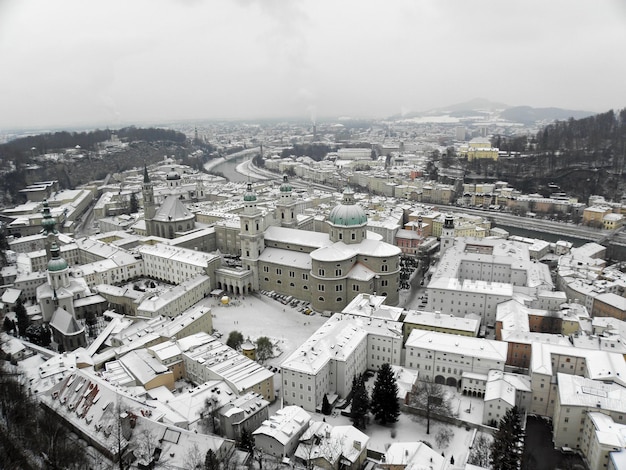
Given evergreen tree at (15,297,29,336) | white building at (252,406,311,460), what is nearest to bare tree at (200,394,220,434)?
white building at (252,406,311,460)

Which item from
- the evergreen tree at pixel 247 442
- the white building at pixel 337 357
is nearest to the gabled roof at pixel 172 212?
the white building at pixel 337 357

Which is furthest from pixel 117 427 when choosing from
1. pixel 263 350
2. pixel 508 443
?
pixel 508 443

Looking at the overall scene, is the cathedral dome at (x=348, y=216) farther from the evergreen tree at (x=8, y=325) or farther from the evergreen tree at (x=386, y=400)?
the evergreen tree at (x=8, y=325)

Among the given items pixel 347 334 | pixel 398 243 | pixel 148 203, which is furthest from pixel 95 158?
pixel 347 334

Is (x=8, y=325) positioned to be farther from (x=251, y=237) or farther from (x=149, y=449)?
(x=149, y=449)

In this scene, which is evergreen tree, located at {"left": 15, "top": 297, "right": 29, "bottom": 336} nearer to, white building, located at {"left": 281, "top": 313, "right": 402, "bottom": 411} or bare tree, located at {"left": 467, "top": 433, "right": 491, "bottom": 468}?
white building, located at {"left": 281, "top": 313, "right": 402, "bottom": 411}

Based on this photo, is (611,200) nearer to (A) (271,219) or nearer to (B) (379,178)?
(B) (379,178)
